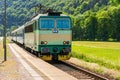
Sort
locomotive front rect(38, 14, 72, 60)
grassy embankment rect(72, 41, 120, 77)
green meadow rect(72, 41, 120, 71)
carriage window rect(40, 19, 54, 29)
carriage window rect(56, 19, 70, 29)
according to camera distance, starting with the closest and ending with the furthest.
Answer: grassy embankment rect(72, 41, 120, 77) < green meadow rect(72, 41, 120, 71) < locomotive front rect(38, 14, 72, 60) < carriage window rect(40, 19, 54, 29) < carriage window rect(56, 19, 70, 29)

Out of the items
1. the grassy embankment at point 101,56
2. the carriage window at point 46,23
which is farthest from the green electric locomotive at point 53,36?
the grassy embankment at point 101,56

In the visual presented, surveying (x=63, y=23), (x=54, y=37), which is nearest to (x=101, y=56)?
(x=63, y=23)

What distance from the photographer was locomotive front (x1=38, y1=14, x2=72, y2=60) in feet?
83.7

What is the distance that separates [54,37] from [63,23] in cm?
120

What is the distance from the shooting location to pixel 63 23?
25953 millimetres

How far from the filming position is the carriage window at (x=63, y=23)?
25.9m

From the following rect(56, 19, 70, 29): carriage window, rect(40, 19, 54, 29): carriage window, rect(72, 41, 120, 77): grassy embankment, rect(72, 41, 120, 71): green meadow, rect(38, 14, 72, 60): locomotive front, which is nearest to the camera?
rect(72, 41, 120, 77): grassy embankment

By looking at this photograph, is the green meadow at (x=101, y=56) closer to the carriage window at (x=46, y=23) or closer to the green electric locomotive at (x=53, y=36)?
the green electric locomotive at (x=53, y=36)

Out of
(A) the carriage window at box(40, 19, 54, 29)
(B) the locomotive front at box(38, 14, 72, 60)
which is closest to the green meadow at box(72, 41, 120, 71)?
(B) the locomotive front at box(38, 14, 72, 60)

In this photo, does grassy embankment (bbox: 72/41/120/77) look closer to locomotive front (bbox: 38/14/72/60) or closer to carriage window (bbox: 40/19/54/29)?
locomotive front (bbox: 38/14/72/60)

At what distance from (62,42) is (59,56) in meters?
1.02

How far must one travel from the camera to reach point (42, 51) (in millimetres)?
25266

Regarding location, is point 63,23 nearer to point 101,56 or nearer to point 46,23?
point 46,23

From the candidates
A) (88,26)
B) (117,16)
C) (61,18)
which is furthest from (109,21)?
(61,18)
